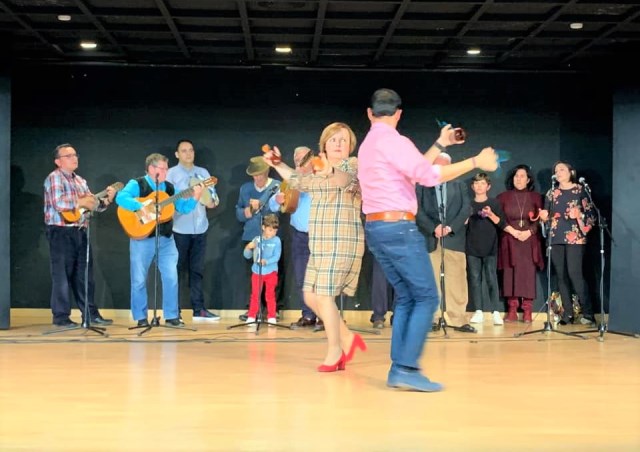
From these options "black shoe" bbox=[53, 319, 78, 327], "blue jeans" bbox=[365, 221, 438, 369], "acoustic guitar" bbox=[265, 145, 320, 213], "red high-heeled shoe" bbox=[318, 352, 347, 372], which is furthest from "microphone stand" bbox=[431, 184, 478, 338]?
"black shoe" bbox=[53, 319, 78, 327]

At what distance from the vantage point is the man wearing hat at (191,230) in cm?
902

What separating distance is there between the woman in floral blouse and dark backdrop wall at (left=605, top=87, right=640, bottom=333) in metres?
0.59

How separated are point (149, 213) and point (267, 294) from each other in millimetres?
1553

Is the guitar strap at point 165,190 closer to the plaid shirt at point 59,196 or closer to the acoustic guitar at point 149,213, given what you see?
the acoustic guitar at point 149,213

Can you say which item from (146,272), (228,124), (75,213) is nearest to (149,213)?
(146,272)

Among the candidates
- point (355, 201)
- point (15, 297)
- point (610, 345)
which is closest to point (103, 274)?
point (15, 297)

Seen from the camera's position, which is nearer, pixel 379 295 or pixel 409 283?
pixel 409 283

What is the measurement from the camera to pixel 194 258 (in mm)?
9109

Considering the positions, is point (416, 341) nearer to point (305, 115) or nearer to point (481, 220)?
point (481, 220)

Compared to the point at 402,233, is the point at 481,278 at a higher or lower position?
lower

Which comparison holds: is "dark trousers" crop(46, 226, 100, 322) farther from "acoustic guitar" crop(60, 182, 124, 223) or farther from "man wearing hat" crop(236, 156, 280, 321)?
"man wearing hat" crop(236, 156, 280, 321)

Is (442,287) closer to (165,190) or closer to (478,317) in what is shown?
(478,317)

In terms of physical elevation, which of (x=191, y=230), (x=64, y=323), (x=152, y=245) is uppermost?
(x=191, y=230)

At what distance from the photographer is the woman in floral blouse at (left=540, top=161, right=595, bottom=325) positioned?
9016 mm
